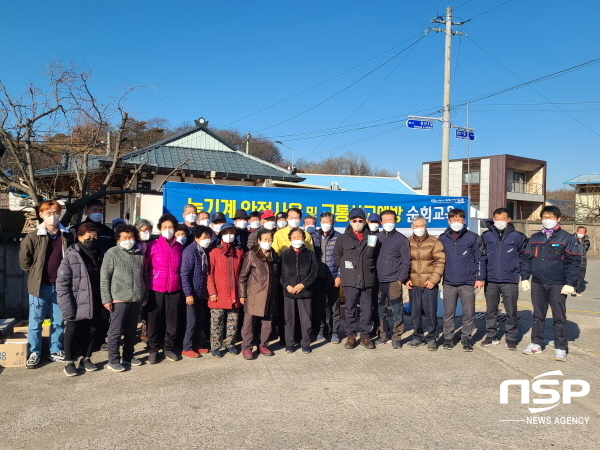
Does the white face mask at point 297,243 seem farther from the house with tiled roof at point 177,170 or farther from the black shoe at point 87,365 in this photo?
the house with tiled roof at point 177,170

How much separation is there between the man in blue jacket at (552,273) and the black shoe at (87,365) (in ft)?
18.2

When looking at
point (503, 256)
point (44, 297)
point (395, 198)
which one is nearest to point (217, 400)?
point (44, 297)

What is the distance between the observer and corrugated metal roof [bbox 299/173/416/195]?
2873cm

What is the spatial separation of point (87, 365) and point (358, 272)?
11.9 ft

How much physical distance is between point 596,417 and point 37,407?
513cm

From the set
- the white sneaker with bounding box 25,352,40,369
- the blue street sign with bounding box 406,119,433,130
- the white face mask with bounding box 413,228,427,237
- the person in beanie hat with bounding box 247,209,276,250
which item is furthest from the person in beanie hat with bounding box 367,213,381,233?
the blue street sign with bounding box 406,119,433,130

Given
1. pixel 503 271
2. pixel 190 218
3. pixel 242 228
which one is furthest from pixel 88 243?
pixel 503 271

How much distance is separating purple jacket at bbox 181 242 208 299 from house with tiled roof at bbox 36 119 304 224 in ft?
23.1

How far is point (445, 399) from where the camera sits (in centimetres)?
468

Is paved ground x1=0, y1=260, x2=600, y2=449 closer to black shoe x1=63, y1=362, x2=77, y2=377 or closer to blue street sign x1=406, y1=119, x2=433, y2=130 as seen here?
black shoe x1=63, y1=362, x2=77, y2=377

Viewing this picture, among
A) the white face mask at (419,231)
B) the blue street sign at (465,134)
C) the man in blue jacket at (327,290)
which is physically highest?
the blue street sign at (465,134)

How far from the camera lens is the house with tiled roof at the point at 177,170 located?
1311 cm

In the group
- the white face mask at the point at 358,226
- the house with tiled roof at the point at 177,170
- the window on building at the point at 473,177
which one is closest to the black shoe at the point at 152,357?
the white face mask at the point at 358,226

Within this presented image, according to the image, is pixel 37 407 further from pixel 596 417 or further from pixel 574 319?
pixel 574 319
